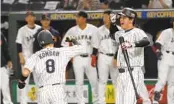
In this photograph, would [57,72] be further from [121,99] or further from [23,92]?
[23,92]

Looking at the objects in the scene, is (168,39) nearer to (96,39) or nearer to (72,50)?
(96,39)

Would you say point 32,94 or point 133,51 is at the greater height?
point 133,51

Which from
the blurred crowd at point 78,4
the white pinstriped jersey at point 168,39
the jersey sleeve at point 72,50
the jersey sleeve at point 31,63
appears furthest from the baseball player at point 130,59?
the blurred crowd at point 78,4

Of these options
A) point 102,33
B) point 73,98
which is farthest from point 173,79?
point 73,98

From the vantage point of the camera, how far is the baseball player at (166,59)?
33.5 ft

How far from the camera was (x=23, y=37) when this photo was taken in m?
11.3

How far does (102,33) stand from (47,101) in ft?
11.1

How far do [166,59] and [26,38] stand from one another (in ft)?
9.25

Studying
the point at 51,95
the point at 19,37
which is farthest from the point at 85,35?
the point at 51,95

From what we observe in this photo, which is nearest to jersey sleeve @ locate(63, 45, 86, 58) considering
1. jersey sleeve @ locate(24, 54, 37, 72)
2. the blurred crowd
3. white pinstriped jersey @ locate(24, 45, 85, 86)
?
white pinstriped jersey @ locate(24, 45, 85, 86)

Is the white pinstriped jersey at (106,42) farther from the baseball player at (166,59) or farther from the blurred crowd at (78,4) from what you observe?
the blurred crowd at (78,4)

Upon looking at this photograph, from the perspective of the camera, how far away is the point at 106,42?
10570mm

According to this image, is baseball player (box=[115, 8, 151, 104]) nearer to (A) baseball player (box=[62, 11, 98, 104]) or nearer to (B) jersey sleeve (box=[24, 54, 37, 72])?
(B) jersey sleeve (box=[24, 54, 37, 72])

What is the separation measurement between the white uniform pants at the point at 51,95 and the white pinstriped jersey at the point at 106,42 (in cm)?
313
